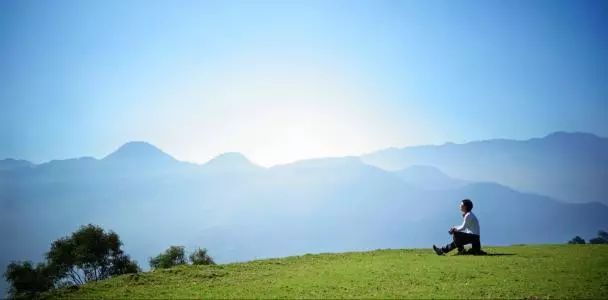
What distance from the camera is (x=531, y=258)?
17.4 m

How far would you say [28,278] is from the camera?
5750 centimetres

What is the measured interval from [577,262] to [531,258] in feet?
6.34

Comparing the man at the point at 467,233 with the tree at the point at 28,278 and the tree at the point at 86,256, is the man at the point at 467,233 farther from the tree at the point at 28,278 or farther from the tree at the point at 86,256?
the tree at the point at 28,278

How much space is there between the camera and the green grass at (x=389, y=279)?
11.9 m

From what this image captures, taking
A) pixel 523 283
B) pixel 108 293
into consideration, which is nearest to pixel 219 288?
pixel 108 293

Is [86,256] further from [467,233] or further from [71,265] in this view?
[467,233]

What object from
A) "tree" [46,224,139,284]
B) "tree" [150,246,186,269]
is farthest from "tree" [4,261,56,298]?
"tree" [150,246,186,269]

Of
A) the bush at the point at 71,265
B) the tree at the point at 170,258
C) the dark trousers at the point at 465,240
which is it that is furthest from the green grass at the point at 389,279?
the tree at the point at 170,258

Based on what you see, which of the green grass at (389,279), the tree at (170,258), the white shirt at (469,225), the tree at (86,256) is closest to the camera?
the green grass at (389,279)

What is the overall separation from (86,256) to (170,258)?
14.8 metres

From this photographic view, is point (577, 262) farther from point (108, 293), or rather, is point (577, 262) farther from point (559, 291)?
point (108, 293)

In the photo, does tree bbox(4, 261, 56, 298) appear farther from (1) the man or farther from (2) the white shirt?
(2) the white shirt

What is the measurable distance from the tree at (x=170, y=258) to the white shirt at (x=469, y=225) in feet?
194

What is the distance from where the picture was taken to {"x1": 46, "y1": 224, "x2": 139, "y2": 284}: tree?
5762cm
